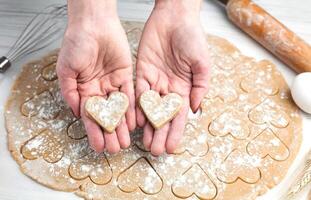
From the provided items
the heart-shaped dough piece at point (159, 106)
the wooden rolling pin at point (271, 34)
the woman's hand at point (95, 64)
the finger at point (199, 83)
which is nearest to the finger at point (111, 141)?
the woman's hand at point (95, 64)

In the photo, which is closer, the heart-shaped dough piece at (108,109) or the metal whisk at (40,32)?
the heart-shaped dough piece at (108,109)

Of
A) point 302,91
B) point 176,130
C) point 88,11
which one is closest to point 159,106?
point 176,130

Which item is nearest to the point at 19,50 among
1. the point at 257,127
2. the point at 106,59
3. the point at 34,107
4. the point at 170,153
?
the point at 34,107

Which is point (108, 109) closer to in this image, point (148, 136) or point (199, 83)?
point (148, 136)

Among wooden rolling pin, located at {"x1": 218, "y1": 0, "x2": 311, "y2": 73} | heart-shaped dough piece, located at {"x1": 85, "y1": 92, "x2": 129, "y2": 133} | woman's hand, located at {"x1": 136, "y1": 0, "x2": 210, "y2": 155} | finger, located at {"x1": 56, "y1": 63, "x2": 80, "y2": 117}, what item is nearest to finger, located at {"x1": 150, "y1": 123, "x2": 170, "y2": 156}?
woman's hand, located at {"x1": 136, "y1": 0, "x2": 210, "y2": 155}

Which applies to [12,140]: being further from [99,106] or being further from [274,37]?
[274,37]

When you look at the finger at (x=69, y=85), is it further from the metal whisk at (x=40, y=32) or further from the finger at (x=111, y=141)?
the metal whisk at (x=40, y=32)

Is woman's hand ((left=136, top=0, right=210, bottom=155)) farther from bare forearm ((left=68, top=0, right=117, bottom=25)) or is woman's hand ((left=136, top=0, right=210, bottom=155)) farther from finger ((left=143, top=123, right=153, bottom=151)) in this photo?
bare forearm ((left=68, top=0, right=117, bottom=25))

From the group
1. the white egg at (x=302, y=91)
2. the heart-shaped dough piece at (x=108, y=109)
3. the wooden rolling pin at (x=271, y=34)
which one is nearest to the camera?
the heart-shaped dough piece at (x=108, y=109)
